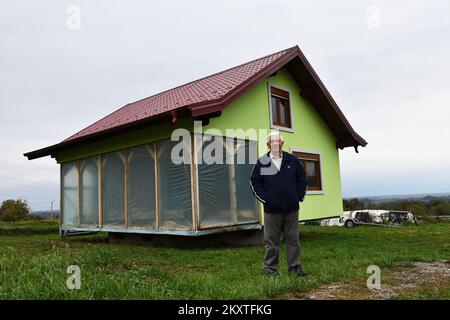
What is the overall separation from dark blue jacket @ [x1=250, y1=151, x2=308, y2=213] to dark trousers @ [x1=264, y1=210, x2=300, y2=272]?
0.12 m

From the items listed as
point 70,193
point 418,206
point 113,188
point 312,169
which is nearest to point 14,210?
point 70,193

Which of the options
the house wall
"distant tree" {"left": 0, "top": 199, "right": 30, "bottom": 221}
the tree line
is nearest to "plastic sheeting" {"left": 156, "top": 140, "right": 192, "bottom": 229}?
the house wall

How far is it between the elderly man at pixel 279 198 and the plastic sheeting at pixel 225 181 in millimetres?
3489

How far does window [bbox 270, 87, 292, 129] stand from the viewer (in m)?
11.3

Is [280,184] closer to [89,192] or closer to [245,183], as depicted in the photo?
[245,183]

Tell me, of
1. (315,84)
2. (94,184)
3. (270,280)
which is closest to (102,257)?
(270,280)

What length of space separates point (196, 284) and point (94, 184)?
805cm

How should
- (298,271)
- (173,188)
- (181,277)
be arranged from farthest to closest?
1. (173,188)
2. (298,271)
3. (181,277)

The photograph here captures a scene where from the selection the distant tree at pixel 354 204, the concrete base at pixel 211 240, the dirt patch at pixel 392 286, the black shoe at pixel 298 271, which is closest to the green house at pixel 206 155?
the concrete base at pixel 211 240

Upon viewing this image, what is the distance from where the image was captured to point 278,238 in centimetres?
531

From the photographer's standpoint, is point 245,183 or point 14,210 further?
point 14,210

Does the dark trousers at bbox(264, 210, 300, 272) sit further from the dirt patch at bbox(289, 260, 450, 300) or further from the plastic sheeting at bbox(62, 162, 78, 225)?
the plastic sheeting at bbox(62, 162, 78, 225)

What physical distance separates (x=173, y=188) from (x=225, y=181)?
1.18 metres

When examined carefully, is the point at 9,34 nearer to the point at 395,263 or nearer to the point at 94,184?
the point at 94,184
